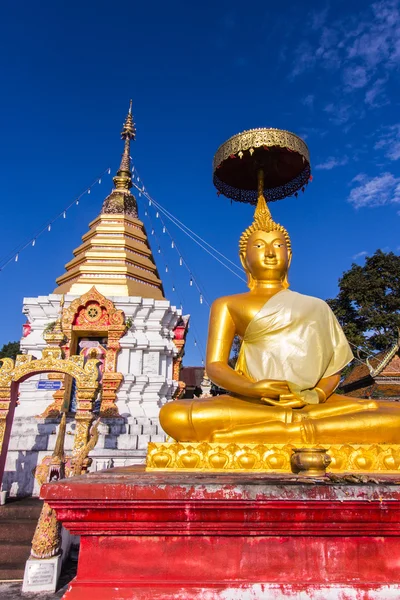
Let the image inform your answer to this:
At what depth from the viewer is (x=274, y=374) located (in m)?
3.96

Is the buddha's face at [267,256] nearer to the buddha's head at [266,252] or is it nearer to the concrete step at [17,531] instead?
the buddha's head at [266,252]

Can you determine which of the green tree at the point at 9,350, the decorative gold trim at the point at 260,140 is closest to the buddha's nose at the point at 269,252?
the decorative gold trim at the point at 260,140

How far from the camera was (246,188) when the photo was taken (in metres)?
7.15

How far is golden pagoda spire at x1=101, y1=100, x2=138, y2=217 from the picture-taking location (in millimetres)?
17766

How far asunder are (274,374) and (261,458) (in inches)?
45.0

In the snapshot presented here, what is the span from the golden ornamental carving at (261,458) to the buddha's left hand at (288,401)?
67 cm

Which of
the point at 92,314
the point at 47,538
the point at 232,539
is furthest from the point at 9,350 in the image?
the point at 232,539

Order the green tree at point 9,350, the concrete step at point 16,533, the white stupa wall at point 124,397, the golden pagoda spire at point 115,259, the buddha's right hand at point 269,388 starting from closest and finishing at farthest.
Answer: the buddha's right hand at point 269,388
the concrete step at point 16,533
the white stupa wall at point 124,397
the golden pagoda spire at point 115,259
the green tree at point 9,350

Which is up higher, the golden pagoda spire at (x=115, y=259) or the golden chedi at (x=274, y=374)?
the golden pagoda spire at (x=115, y=259)

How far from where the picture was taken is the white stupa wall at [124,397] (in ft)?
29.3

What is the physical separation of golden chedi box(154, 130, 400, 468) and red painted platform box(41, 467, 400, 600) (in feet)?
2.99

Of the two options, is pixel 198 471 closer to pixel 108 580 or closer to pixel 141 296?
pixel 108 580

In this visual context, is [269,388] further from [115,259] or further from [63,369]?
[115,259]

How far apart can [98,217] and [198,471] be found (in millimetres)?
15509
